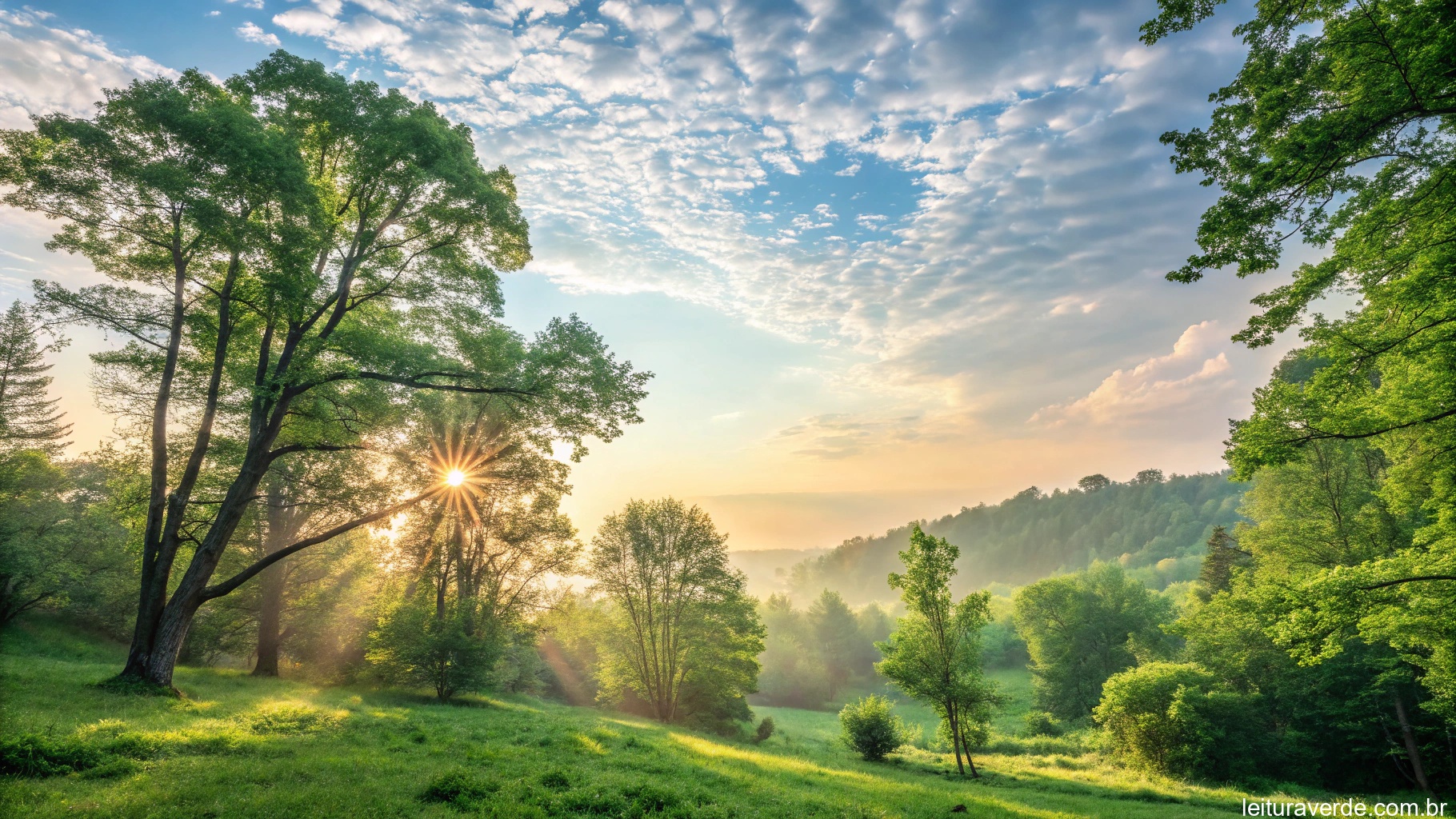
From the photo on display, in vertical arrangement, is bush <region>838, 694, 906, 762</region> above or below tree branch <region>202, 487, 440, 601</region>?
below

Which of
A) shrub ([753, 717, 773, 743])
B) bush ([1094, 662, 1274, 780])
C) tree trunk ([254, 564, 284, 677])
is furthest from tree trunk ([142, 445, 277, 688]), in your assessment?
bush ([1094, 662, 1274, 780])

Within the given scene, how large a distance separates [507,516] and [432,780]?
25310 mm

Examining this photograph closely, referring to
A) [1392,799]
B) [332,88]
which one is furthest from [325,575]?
[1392,799]

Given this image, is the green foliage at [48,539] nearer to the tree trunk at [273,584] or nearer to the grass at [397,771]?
the tree trunk at [273,584]

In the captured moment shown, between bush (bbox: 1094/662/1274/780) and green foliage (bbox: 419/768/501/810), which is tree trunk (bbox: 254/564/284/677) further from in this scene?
bush (bbox: 1094/662/1274/780)

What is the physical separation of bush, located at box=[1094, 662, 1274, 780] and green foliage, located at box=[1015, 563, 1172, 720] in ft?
61.8

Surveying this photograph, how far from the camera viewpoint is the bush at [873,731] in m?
28.7

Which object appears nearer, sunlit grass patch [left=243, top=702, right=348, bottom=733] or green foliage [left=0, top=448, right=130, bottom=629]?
sunlit grass patch [left=243, top=702, right=348, bottom=733]

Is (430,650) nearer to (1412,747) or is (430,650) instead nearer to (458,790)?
(458,790)

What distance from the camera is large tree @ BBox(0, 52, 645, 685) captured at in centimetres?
1455

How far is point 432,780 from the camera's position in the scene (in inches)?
377

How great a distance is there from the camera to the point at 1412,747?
81.2 feet

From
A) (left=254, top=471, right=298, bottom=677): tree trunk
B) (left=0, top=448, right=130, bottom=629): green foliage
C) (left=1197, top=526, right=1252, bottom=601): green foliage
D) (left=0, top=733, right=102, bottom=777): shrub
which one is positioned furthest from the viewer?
(left=1197, top=526, right=1252, bottom=601): green foliage

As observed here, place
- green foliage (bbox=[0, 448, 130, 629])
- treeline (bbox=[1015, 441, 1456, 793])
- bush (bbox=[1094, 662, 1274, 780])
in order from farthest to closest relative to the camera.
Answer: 1. green foliage (bbox=[0, 448, 130, 629])
2. bush (bbox=[1094, 662, 1274, 780])
3. treeline (bbox=[1015, 441, 1456, 793])
